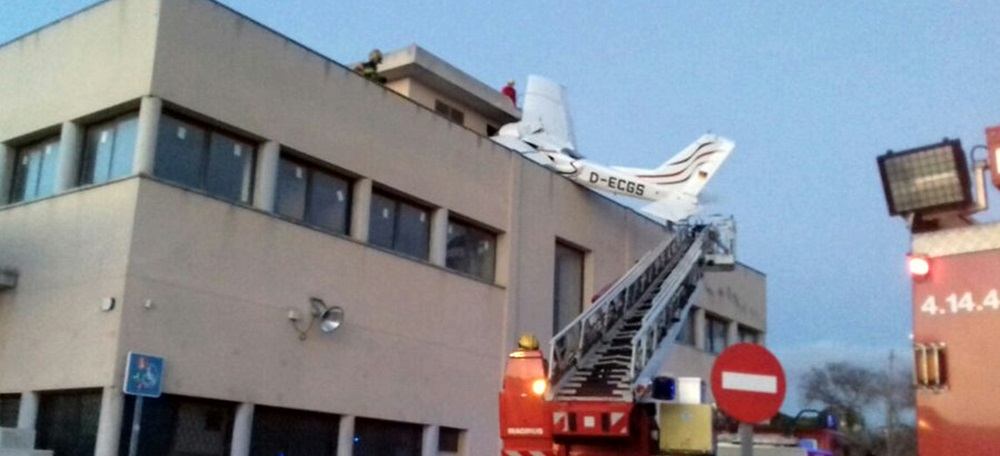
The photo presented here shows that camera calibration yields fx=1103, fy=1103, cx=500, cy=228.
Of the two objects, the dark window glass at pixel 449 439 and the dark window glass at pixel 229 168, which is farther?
the dark window glass at pixel 449 439

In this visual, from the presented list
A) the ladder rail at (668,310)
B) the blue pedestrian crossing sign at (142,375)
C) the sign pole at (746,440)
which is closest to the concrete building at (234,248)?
the blue pedestrian crossing sign at (142,375)

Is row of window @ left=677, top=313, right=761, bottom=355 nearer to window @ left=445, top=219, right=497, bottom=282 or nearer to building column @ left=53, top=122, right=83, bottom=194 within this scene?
window @ left=445, top=219, right=497, bottom=282

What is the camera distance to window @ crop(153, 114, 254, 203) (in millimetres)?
15633

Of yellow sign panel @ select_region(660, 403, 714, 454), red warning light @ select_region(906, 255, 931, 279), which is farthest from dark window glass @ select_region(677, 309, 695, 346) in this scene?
red warning light @ select_region(906, 255, 931, 279)

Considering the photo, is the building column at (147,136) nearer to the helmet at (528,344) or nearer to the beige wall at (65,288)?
the beige wall at (65,288)

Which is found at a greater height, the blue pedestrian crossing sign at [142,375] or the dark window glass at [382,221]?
the dark window glass at [382,221]

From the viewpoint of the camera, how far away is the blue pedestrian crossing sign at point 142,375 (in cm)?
1378

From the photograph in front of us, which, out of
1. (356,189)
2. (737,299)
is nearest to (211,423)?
(356,189)

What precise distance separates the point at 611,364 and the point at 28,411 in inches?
336

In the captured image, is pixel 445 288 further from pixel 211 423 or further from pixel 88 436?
pixel 88 436

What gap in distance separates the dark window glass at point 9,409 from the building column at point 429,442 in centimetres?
655

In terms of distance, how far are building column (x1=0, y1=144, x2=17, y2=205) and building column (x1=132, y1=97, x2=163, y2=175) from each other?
3.61 metres

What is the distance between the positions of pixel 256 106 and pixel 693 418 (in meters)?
8.40

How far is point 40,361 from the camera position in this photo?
15414 millimetres
